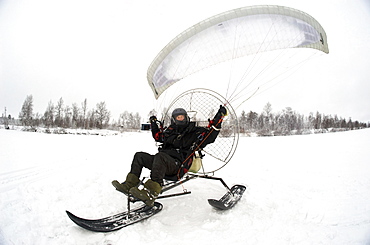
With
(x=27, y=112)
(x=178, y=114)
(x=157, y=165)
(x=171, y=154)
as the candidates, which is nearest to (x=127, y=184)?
(x=157, y=165)

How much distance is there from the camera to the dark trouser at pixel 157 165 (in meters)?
2.64

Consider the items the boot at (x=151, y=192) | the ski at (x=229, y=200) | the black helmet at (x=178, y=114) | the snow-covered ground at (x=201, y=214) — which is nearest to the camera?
the snow-covered ground at (x=201, y=214)

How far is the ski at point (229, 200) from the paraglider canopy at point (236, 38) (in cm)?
286

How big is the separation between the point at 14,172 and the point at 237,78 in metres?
6.33

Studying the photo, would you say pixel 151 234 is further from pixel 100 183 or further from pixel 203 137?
pixel 100 183

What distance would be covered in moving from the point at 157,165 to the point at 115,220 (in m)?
0.85

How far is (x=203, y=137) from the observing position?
10.4ft

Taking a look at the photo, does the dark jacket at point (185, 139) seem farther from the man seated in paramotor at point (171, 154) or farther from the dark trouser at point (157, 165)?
the dark trouser at point (157, 165)

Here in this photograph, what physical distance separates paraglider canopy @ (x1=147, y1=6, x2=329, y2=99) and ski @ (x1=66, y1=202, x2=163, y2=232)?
3.15 m

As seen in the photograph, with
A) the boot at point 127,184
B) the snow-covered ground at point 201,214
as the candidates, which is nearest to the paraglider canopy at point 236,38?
the boot at point 127,184

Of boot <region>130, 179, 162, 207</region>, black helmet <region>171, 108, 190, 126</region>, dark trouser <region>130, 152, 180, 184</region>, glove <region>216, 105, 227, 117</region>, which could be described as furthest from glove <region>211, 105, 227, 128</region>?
boot <region>130, 179, 162, 207</region>

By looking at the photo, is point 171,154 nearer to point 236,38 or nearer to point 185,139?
point 185,139

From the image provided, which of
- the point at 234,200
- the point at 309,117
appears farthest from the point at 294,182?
the point at 309,117

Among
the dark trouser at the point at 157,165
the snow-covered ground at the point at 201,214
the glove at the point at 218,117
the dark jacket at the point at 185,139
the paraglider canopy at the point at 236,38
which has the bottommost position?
the snow-covered ground at the point at 201,214
